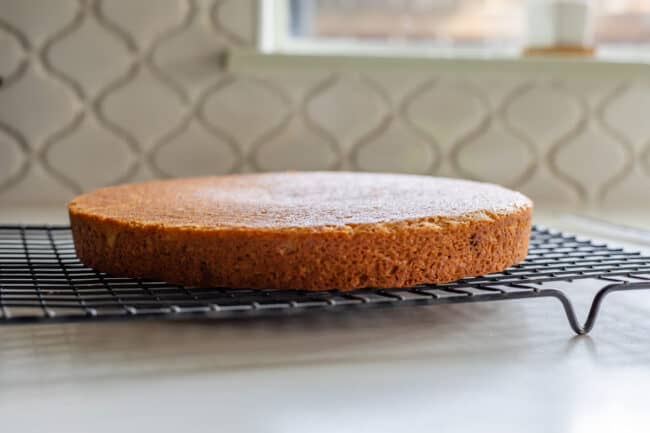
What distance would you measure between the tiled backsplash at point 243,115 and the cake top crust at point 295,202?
1.18ft

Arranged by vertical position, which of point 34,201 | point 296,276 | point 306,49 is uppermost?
point 306,49

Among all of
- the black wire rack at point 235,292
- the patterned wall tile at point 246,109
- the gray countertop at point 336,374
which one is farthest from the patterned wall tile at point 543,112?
the gray countertop at point 336,374

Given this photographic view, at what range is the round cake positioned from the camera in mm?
599

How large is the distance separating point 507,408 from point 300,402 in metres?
0.13

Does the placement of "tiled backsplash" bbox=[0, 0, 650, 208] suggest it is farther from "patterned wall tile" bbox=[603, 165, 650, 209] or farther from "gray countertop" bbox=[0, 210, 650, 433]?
"gray countertop" bbox=[0, 210, 650, 433]

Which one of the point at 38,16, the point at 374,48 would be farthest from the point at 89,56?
the point at 374,48

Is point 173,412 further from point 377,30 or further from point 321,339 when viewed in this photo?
point 377,30

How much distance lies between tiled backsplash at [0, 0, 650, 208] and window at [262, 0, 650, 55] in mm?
149

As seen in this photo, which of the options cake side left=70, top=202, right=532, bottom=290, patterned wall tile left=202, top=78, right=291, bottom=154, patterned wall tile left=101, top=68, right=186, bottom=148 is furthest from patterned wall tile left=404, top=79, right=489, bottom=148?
cake side left=70, top=202, right=532, bottom=290

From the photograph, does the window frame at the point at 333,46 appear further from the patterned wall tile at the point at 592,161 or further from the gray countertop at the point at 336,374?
the gray countertop at the point at 336,374

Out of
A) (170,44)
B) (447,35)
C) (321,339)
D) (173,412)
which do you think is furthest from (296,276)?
(447,35)

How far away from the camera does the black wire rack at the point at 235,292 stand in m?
0.51

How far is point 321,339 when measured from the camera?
60 centimetres

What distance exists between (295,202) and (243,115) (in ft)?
1.92
